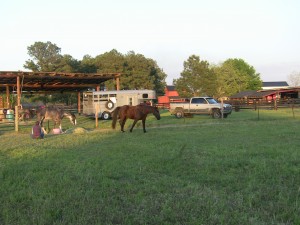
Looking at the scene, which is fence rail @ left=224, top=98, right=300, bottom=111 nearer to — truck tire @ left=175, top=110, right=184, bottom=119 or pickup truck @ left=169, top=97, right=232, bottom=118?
pickup truck @ left=169, top=97, right=232, bottom=118

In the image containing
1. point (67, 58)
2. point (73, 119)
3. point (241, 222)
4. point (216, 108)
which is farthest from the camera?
point (67, 58)

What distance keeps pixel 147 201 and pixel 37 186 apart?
209 centimetres

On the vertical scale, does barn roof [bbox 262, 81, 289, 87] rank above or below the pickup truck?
above

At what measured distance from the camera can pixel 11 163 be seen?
25.8 ft

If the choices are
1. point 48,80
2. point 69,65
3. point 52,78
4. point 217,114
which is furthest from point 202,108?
point 69,65

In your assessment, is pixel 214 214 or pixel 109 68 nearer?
pixel 214 214

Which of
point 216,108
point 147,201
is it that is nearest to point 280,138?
point 147,201

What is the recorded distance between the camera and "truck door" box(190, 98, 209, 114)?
26.1 meters

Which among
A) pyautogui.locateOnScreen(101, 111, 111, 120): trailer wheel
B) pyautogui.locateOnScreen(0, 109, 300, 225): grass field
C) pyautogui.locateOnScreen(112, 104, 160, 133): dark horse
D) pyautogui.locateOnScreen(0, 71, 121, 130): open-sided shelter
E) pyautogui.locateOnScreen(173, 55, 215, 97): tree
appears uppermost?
pyautogui.locateOnScreen(173, 55, 215, 97): tree

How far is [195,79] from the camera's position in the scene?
2448 inches

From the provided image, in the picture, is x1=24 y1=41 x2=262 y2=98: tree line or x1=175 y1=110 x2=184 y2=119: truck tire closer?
x1=175 y1=110 x2=184 y2=119: truck tire

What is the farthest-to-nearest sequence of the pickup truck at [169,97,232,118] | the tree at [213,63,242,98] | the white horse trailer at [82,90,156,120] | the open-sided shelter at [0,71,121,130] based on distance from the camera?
the tree at [213,63,242,98] < the white horse trailer at [82,90,156,120] < the pickup truck at [169,97,232,118] < the open-sided shelter at [0,71,121,130]

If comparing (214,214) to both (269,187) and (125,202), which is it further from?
(269,187)

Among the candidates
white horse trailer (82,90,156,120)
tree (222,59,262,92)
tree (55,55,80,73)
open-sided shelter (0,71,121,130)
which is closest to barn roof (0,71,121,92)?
open-sided shelter (0,71,121,130)
